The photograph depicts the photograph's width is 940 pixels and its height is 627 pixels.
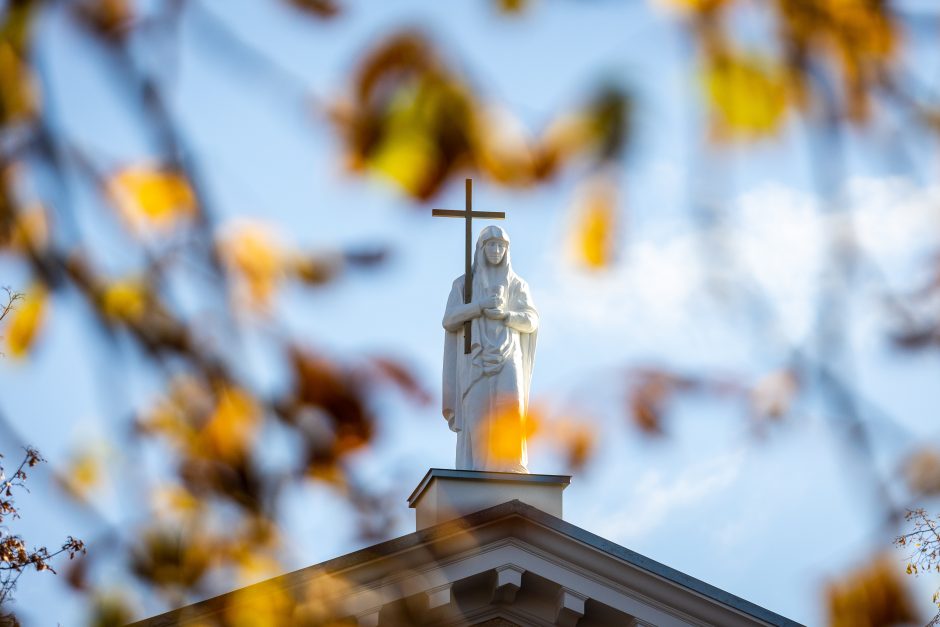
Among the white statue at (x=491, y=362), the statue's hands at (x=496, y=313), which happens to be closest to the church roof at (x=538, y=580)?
the white statue at (x=491, y=362)

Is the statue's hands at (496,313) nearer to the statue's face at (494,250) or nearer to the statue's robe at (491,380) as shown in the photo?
the statue's robe at (491,380)

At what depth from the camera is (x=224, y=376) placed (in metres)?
4.74

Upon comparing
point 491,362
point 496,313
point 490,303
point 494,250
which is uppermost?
point 494,250

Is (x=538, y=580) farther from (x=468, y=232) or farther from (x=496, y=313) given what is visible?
(x=468, y=232)

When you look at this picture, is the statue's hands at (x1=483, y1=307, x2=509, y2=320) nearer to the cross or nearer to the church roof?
the cross

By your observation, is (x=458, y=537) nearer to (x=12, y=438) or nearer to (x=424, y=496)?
(x=424, y=496)

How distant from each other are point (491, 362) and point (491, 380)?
0.19 meters

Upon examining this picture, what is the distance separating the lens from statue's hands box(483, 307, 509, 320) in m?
14.5

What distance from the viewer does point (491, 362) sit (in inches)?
567

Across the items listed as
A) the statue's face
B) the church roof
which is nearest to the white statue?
the statue's face

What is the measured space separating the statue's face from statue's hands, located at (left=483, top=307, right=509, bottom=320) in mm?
622

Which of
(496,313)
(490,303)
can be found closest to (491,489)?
(496,313)

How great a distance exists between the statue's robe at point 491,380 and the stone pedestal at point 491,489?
479 millimetres

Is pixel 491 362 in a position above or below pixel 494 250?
below
